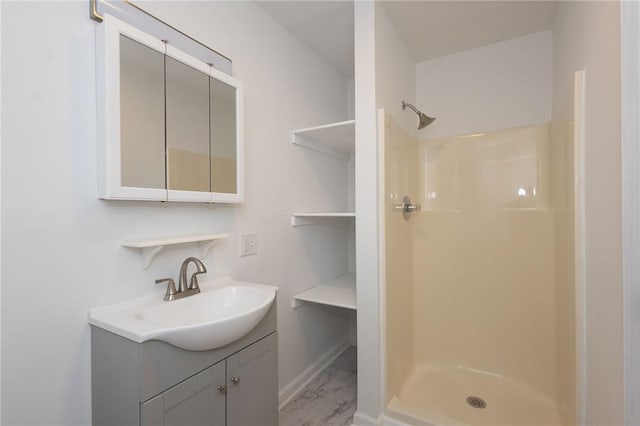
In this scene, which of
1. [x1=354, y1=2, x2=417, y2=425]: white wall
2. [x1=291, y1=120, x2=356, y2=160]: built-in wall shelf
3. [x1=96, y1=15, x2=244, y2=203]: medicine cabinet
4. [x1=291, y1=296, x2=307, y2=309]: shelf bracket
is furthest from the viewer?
[x1=291, y1=296, x2=307, y2=309]: shelf bracket

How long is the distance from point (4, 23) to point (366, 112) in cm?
139

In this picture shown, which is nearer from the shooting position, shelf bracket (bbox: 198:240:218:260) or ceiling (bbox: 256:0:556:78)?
shelf bracket (bbox: 198:240:218:260)

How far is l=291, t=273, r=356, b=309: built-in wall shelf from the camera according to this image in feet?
6.29

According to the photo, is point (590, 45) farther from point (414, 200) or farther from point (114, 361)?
point (114, 361)

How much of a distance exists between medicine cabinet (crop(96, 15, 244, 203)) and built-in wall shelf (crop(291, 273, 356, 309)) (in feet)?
2.81

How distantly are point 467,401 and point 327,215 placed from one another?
1413mm

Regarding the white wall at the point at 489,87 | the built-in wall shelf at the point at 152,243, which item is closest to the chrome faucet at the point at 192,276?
the built-in wall shelf at the point at 152,243

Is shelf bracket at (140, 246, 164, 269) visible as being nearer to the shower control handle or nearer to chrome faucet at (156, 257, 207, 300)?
chrome faucet at (156, 257, 207, 300)

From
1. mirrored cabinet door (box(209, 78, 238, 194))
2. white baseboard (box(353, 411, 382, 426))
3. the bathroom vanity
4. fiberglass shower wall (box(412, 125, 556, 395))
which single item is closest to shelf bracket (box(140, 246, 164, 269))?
the bathroom vanity

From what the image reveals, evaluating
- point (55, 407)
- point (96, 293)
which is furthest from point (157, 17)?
point (55, 407)

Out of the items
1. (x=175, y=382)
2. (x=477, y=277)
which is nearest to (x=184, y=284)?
(x=175, y=382)

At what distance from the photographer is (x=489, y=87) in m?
2.21

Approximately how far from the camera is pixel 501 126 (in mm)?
2164

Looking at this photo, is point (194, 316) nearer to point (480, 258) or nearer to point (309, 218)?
Answer: point (309, 218)
